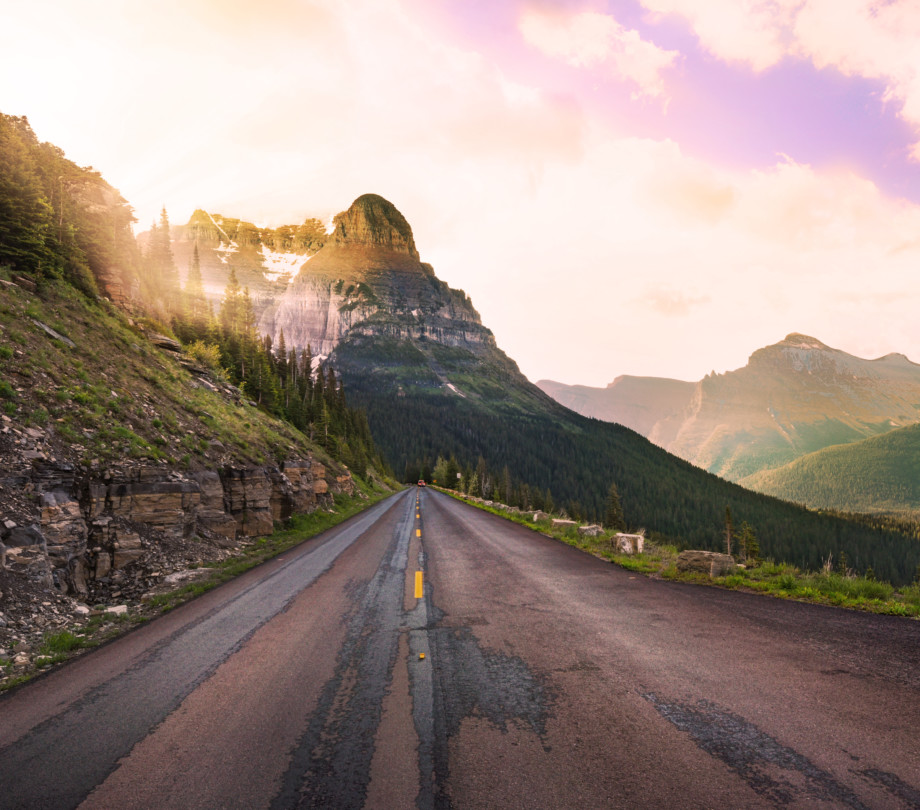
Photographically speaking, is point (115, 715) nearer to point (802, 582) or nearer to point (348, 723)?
point (348, 723)

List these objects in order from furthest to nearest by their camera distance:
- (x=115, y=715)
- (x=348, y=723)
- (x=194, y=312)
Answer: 1. (x=194, y=312)
2. (x=115, y=715)
3. (x=348, y=723)

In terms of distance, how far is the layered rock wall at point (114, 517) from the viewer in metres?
8.57

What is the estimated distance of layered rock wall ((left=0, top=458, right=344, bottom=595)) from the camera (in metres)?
8.57

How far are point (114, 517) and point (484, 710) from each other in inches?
425

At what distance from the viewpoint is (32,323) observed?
47.9 ft

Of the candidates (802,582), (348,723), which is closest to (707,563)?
(802,582)

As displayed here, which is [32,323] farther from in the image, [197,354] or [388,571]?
[197,354]

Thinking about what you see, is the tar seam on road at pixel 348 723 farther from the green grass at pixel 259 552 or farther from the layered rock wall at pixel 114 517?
the layered rock wall at pixel 114 517

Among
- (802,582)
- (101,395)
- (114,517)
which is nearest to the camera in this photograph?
(802,582)

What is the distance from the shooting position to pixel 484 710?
4.61 m

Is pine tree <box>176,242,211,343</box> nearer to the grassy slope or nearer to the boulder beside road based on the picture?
the grassy slope

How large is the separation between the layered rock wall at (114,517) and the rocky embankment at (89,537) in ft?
0.07

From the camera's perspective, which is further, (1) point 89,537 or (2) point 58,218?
(2) point 58,218

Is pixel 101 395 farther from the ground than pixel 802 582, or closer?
farther from the ground
